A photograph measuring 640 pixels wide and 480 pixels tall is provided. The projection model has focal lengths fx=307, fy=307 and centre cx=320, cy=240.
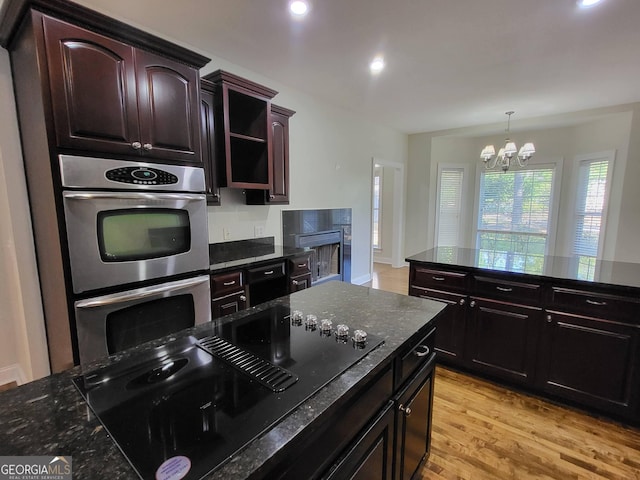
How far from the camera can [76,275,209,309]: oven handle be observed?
5.26 feet

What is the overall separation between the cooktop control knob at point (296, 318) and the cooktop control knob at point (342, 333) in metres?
0.19

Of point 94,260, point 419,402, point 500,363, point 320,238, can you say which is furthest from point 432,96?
point 94,260

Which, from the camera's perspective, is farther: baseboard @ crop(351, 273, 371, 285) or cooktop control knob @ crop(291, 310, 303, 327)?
baseboard @ crop(351, 273, 371, 285)

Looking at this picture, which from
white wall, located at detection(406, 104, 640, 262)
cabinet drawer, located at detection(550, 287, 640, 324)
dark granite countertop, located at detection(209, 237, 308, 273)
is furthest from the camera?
white wall, located at detection(406, 104, 640, 262)

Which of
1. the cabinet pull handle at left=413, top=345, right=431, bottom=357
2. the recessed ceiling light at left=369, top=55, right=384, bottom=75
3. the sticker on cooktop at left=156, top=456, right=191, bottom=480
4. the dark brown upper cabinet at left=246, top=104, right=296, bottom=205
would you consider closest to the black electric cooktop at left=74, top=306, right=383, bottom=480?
the sticker on cooktop at left=156, top=456, right=191, bottom=480

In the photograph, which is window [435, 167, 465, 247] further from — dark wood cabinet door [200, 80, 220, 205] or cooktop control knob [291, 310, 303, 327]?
cooktop control knob [291, 310, 303, 327]

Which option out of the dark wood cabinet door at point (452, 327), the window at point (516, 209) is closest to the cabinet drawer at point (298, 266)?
the dark wood cabinet door at point (452, 327)

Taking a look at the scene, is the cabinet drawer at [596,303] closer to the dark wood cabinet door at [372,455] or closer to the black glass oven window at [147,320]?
the dark wood cabinet door at [372,455]

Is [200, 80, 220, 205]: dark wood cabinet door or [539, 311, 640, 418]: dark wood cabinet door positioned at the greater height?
[200, 80, 220, 205]: dark wood cabinet door

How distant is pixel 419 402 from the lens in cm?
141

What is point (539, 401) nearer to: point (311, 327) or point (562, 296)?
point (562, 296)

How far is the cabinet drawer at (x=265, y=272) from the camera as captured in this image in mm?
2518

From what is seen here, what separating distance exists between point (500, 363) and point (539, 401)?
348 mm

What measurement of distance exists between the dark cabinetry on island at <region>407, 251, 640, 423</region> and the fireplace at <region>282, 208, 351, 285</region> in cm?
167
